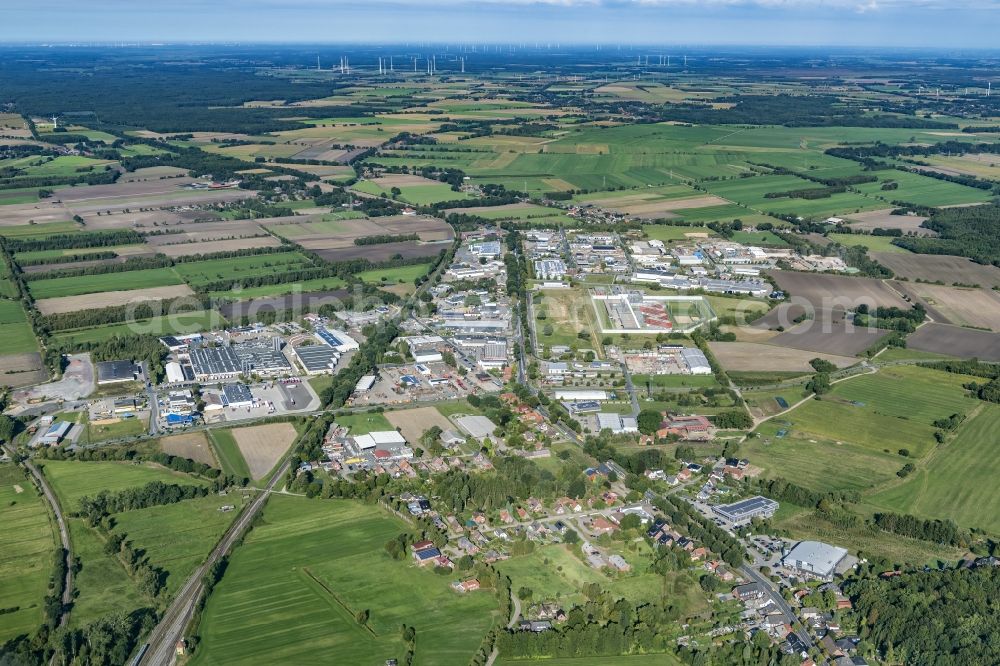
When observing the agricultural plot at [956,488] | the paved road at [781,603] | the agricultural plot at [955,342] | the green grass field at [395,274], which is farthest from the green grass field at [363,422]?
the agricultural plot at [955,342]

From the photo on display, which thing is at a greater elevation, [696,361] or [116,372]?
[696,361]

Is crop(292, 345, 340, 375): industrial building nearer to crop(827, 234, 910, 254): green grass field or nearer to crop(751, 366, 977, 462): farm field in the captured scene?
crop(751, 366, 977, 462): farm field

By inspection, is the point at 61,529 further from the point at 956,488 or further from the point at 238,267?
the point at 238,267

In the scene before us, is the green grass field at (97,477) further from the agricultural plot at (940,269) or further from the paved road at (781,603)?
the agricultural plot at (940,269)

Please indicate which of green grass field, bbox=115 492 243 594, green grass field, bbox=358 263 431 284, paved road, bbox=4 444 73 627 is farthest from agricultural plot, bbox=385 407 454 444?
green grass field, bbox=358 263 431 284

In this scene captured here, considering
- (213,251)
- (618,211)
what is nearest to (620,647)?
(213,251)

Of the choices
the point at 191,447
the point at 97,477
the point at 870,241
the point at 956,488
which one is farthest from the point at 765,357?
the point at 97,477
